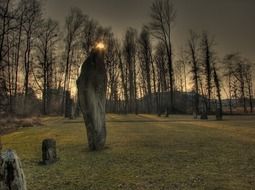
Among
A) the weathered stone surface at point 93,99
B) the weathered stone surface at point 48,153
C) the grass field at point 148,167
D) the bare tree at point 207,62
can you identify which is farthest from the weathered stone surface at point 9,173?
the bare tree at point 207,62

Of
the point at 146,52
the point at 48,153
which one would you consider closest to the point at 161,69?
the point at 146,52

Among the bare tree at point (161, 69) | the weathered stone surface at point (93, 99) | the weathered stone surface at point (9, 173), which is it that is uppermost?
the bare tree at point (161, 69)

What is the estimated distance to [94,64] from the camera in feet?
39.6

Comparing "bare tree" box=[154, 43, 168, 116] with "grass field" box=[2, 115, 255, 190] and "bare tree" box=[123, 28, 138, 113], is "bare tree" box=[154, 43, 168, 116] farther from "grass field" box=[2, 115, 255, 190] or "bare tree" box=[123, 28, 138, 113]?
"grass field" box=[2, 115, 255, 190]

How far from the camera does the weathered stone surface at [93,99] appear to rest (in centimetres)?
1138

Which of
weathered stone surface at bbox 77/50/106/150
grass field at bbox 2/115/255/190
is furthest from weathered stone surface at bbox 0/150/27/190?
weathered stone surface at bbox 77/50/106/150

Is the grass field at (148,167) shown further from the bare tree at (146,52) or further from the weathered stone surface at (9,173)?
the bare tree at (146,52)

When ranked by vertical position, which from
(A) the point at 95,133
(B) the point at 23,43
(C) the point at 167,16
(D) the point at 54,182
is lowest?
(D) the point at 54,182

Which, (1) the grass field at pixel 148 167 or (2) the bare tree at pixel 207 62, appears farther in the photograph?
(2) the bare tree at pixel 207 62

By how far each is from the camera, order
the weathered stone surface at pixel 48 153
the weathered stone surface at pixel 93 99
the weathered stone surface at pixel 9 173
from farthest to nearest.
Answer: the weathered stone surface at pixel 93 99
the weathered stone surface at pixel 48 153
the weathered stone surface at pixel 9 173

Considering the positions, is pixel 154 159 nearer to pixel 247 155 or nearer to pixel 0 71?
pixel 247 155

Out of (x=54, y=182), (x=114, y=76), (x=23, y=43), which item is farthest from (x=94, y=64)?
(x=114, y=76)

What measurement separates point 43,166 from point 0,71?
2101 cm

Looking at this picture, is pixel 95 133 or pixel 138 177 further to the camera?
pixel 95 133
